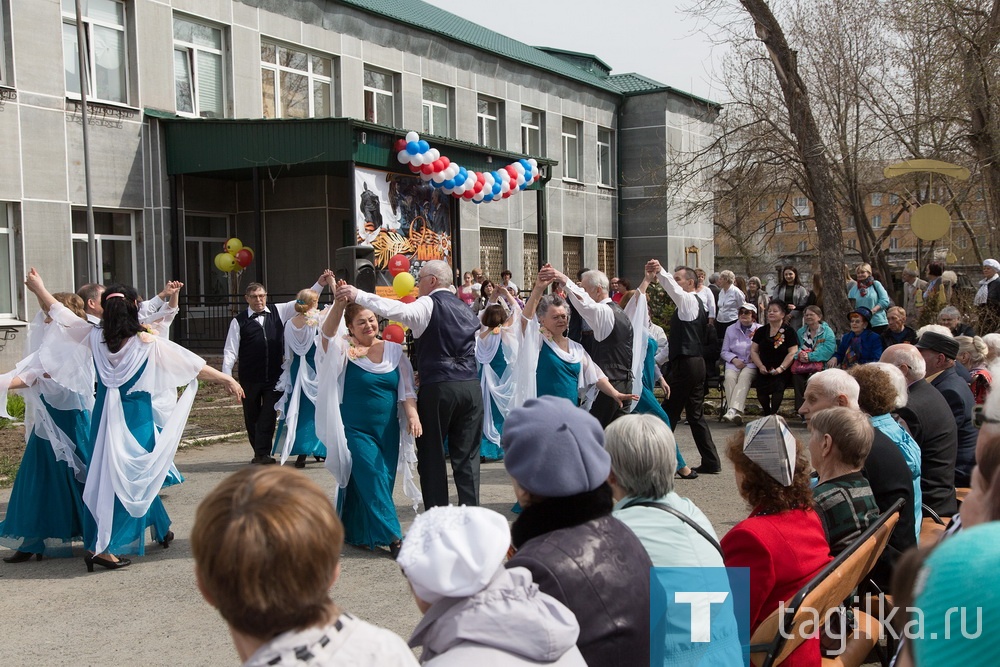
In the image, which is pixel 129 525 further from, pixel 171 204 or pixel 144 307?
pixel 171 204

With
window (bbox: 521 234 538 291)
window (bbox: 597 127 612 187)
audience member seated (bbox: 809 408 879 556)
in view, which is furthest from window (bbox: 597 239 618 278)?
audience member seated (bbox: 809 408 879 556)

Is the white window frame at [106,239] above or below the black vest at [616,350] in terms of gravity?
above

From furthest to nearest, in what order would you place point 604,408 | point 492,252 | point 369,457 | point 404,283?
1. point 492,252
2. point 404,283
3. point 604,408
4. point 369,457

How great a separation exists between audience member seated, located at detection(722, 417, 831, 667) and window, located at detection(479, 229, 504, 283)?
22247 millimetres

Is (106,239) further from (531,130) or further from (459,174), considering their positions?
(531,130)

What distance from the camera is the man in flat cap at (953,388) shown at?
5.70 m

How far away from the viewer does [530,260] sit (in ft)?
90.5

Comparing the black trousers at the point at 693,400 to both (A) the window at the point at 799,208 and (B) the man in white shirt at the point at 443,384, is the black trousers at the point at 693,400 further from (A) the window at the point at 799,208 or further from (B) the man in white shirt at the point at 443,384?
(A) the window at the point at 799,208

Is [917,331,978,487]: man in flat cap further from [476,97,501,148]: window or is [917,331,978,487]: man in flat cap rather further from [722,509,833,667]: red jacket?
[476,97,501,148]: window

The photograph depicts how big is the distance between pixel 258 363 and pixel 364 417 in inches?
144

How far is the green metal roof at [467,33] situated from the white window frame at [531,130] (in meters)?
1.40

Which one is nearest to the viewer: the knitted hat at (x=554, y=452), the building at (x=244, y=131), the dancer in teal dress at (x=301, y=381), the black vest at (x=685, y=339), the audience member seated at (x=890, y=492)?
the knitted hat at (x=554, y=452)

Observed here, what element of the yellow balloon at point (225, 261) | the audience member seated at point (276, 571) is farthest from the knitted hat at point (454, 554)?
the yellow balloon at point (225, 261)

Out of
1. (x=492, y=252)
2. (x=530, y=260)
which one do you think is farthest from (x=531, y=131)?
(x=492, y=252)
